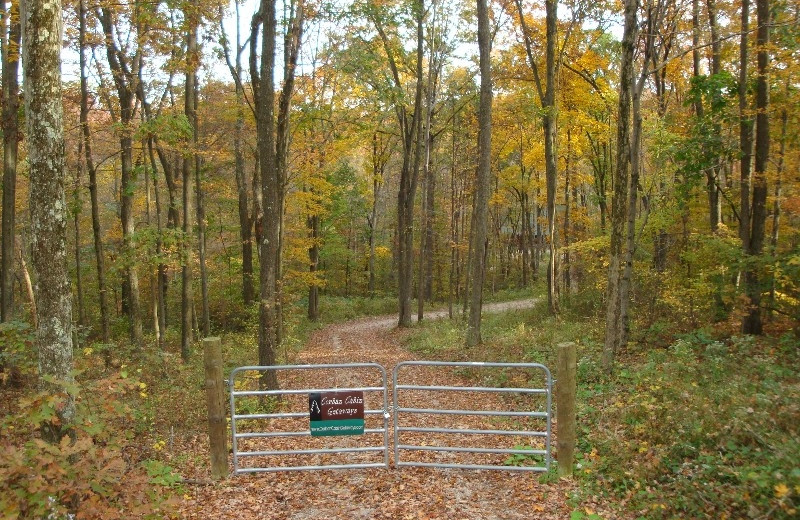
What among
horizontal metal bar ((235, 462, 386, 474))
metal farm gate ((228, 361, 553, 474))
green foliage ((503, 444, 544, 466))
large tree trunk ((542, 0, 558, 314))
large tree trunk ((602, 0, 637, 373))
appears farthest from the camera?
large tree trunk ((542, 0, 558, 314))

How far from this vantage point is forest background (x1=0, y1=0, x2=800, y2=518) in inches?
214

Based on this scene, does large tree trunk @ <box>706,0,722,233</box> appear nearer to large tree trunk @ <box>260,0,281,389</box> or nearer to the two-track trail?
the two-track trail

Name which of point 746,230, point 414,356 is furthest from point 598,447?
point 414,356

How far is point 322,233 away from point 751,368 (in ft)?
80.2

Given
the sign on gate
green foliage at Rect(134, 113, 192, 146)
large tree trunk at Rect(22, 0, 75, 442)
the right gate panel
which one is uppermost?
green foliage at Rect(134, 113, 192, 146)

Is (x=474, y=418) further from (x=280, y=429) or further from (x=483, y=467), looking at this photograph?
(x=280, y=429)

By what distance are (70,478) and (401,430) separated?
141 inches

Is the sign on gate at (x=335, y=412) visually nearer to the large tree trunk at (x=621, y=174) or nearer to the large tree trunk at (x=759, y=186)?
the large tree trunk at (x=621, y=174)

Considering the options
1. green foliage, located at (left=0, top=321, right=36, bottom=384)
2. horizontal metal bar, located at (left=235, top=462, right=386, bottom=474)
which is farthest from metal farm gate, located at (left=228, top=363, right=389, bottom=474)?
green foliage, located at (left=0, top=321, right=36, bottom=384)

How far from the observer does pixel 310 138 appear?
63.3 feet

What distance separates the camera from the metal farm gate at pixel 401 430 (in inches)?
239

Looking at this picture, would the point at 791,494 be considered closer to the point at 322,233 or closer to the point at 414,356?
the point at 414,356

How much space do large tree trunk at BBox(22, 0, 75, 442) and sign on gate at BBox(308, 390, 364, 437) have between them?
2.57 m

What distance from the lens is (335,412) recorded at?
6.31 meters
